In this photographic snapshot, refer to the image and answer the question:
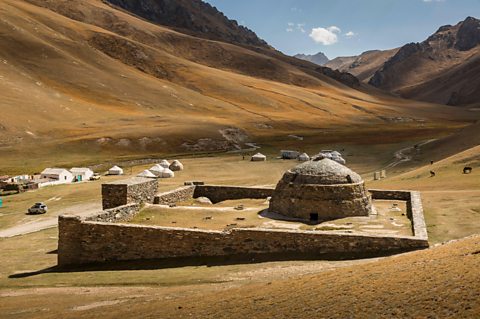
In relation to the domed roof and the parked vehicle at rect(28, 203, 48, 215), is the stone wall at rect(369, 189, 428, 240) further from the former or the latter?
the parked vehicle at rect(28, 203, 48, 215)

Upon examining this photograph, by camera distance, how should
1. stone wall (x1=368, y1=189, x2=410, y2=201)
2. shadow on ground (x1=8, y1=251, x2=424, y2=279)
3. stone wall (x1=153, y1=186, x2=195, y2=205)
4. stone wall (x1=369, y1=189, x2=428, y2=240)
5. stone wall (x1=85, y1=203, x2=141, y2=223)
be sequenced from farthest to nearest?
stone wall (x1=368, y1=189, x2=410, y2=201) < stone wall (x1=153, y1=186, x2=195, y2=205) < stone wall (x1=85, y1=203, x2=141, y2=223) < stone wall (x1=369, y1=189, x2=428, y2=240) < shadow on ground (x1=8, y1=251, x2=424, y2=279)

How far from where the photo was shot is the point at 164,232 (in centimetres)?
2327

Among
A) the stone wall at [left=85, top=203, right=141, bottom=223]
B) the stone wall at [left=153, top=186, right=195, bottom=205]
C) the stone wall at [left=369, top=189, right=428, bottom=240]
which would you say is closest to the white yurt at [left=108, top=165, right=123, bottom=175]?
the stone wall at [left=153, top=186, right=195, bottom=205]

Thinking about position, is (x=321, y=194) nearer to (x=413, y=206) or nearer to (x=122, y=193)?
(x=413, y=206)

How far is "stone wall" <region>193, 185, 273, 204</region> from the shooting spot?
120ft

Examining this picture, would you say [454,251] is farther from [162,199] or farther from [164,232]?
[162,199]

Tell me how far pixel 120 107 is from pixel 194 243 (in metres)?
121

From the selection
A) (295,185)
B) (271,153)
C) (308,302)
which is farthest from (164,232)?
(271,153)

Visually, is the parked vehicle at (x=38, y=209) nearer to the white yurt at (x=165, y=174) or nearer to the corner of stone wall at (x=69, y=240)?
the white yurt at (x=165, y=174)

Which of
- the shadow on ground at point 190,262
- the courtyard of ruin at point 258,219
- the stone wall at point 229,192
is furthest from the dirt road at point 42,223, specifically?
the shadow on ground at point 190,262

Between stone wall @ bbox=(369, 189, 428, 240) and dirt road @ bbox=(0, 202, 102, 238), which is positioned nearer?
stone wall @ bbox=(369, 189, 428, 240)

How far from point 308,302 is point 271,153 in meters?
82.3

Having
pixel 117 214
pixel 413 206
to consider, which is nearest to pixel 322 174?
pixel 413 206

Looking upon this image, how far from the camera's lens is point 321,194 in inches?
1103
